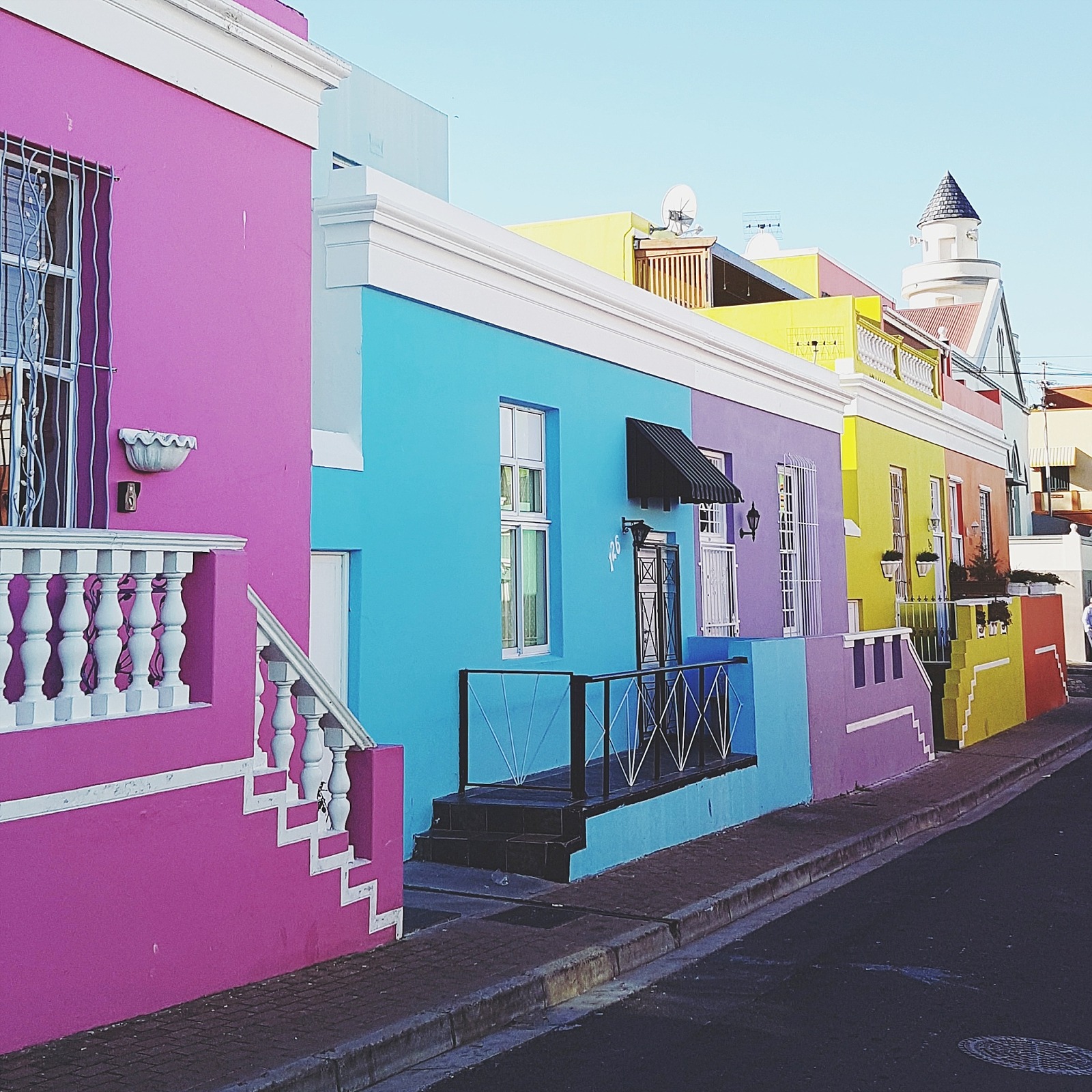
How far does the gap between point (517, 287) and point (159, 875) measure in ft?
20.8

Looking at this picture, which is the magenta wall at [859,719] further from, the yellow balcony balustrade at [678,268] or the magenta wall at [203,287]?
the magenta wall at [203,287]

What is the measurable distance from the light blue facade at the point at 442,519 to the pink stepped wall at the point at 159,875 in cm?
235

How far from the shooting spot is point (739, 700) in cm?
1208

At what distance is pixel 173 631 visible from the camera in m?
5.88

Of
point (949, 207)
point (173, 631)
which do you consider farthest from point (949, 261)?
point (173, 631)

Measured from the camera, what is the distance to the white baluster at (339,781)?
6969 mm

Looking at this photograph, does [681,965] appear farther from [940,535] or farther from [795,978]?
[940,535]

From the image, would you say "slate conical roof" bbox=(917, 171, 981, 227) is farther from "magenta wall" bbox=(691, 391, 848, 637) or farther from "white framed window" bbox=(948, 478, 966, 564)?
"magenta wall" bbox=(691, 391, 848, 637)

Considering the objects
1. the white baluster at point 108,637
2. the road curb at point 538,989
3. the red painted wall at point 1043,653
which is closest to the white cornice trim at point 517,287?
the white baluster at point 108,637

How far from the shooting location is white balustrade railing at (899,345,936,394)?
2187 centimetres

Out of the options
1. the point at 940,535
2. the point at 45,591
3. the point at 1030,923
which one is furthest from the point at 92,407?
the point at 940,535

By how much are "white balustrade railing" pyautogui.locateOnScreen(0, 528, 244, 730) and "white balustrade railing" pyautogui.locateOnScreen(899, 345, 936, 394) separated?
17.7 m

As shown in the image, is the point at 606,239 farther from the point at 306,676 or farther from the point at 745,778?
the point at 306,676

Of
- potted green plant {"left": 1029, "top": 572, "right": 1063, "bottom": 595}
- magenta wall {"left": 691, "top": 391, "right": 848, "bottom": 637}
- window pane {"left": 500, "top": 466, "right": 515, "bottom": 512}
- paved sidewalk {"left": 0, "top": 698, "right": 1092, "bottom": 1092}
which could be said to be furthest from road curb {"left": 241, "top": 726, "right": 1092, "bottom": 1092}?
potted green plant {"left": 1029, "top": 572, "right": 1063, "bottom": 595}
